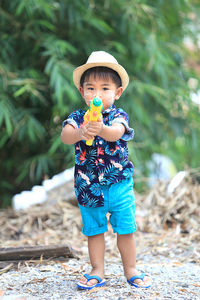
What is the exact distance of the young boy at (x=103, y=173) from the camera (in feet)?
6.24

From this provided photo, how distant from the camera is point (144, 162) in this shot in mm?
4430

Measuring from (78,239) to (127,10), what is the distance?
218 cm

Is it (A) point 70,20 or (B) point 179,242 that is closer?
(B) point 179,242

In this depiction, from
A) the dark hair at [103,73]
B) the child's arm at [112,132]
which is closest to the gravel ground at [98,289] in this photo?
the child's arm at [112,132]

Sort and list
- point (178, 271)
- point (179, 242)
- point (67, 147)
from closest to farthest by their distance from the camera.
Result: point (178, 271) → point (179, 242) → point (67, 147)

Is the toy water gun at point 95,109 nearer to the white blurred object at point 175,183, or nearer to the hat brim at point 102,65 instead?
the hat brim at point 102,65

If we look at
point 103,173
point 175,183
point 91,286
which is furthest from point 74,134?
point 175,183

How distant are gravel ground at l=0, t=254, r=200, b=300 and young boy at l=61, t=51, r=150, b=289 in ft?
0.26

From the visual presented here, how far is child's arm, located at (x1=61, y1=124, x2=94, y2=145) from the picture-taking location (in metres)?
1.76

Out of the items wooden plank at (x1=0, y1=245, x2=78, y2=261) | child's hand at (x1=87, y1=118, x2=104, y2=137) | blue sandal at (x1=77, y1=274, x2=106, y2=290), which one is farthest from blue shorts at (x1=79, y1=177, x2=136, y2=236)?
wooden plank at (x1=0, y1=245, x2=78, y2=261)

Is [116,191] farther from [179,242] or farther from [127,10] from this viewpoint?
[127,10]

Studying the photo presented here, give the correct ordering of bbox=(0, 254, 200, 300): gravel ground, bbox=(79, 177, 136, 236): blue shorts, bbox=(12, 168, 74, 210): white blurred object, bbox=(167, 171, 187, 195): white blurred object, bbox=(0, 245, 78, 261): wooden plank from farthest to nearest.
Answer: bbox=(12, 168, 74, 210): white blurred object
bbox=(167, 171, 187, 195): white blurred object
bbox=(0, 245, 78, 261): wooden plank
bbox=(79, 177, 136, 236): blue shorts
bbox=(0, 254, 200, 300): gravel ground

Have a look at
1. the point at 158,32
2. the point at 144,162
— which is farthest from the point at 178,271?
the point at 158,32

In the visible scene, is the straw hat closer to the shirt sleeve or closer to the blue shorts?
the shirt sleeve
